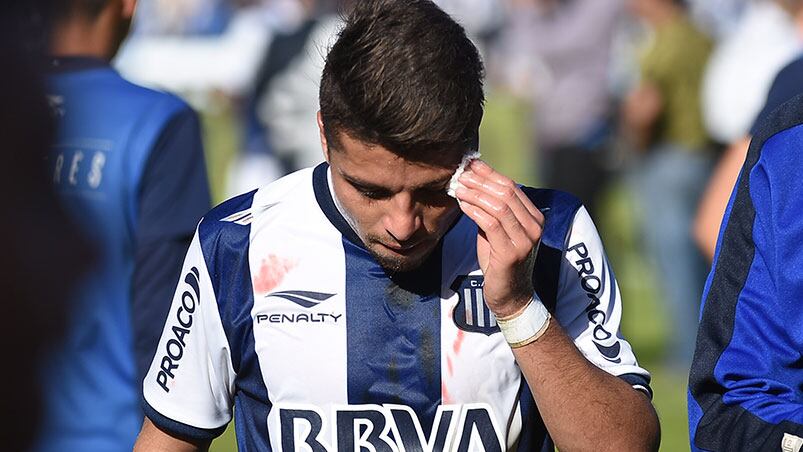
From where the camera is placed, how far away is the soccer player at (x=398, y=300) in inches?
120

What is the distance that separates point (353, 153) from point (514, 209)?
37cm

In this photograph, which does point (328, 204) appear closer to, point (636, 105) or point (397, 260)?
point (397, 260)

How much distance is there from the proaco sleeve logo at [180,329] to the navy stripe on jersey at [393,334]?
35 cm

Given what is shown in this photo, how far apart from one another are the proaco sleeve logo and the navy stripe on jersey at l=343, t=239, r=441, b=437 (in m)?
0.35

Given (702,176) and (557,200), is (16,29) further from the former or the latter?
(702,176)

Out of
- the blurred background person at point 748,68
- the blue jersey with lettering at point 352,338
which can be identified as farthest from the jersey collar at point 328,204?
the blurred background person at point 748,68

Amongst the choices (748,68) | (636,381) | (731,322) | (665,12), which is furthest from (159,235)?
(665,12)

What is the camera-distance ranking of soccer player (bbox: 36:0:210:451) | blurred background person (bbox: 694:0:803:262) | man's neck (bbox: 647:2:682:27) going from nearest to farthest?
soccer player (bbox: 36:0:210:451) < blurred background person (bbox: 694:0:803:262) < man's neck (bbox: 647:2:682:27)

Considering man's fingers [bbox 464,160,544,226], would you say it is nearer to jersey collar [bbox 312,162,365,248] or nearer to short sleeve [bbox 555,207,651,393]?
short sleeve [bbox 555,207,651,393]

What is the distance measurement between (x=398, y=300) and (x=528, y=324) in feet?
1.21

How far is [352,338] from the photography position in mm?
3283

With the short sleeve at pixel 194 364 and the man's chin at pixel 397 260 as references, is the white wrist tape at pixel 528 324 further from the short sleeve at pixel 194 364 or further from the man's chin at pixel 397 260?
the short sleeve at pixel 194 364

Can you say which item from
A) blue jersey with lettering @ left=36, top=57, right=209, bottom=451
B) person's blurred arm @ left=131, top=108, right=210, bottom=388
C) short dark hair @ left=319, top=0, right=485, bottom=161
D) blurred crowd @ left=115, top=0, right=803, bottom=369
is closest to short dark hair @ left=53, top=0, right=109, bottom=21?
blue jersey with lettering @ left=36, top=57, right=209, bottom=451

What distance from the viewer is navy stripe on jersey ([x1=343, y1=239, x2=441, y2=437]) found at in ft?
10.6
